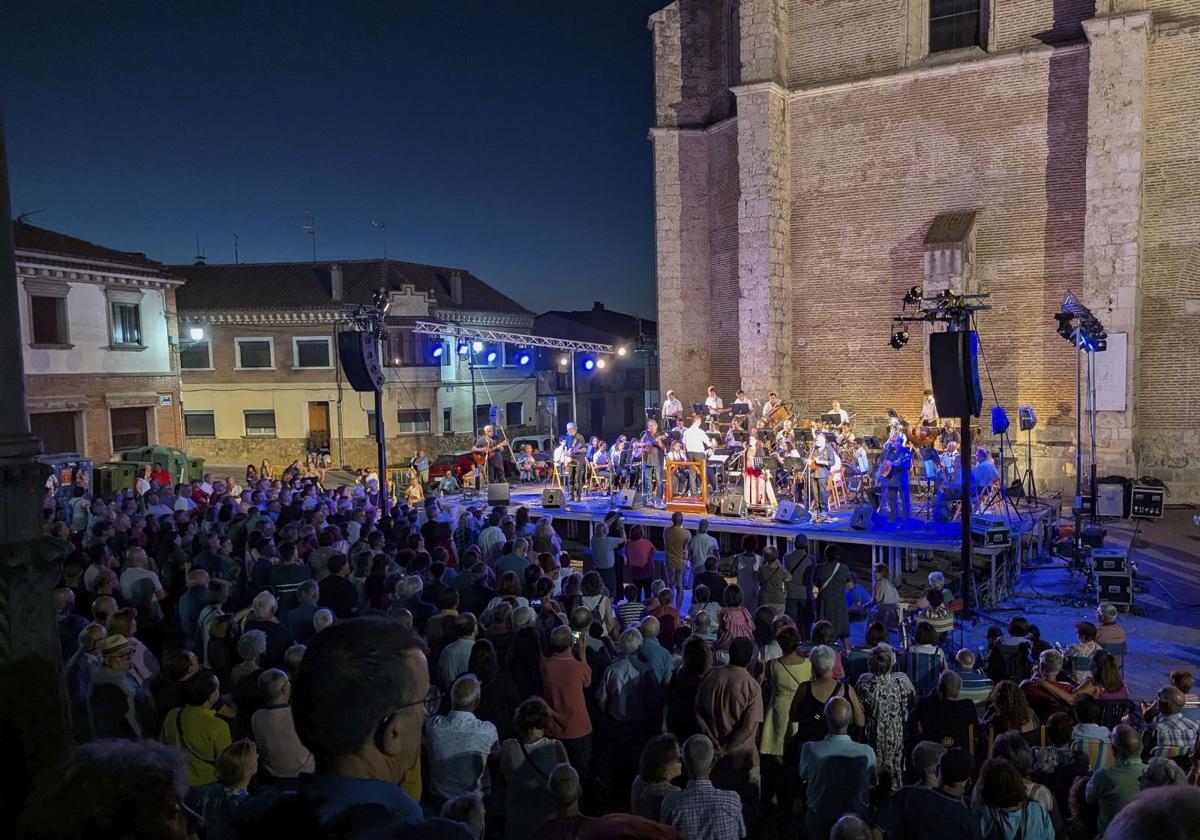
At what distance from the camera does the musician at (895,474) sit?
535 inches

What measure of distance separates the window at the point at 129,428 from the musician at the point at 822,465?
20726 mm

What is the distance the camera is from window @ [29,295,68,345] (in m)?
23.0

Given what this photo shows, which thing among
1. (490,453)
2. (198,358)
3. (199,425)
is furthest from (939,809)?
(198,358)

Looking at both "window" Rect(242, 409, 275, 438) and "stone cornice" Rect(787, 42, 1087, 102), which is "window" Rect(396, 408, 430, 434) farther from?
"stone cornice" Rect(787, 42, 1087, 102)

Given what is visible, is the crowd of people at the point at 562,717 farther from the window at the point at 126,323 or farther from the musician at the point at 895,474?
the window at the point at 126,323

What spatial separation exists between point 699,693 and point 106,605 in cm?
441

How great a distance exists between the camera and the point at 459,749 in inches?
179

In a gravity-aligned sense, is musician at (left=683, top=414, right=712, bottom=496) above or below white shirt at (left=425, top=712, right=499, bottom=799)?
above

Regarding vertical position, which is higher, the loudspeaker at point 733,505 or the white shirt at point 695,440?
the white shirt at point 695,440

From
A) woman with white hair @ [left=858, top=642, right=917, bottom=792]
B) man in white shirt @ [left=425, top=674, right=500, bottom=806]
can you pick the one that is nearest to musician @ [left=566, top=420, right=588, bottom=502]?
woman with white hair @ [left=858, top=642, right=917, bottom=792]

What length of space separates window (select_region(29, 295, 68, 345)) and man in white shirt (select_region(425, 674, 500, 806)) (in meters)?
23.8

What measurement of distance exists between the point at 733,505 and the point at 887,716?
946cm

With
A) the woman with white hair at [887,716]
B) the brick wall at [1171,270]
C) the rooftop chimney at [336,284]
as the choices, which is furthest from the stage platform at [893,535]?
the rooftop chimney at [336,284]

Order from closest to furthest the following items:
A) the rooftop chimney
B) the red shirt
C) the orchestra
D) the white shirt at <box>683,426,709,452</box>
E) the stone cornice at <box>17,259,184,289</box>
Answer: the red shirt
the orchestra
the white shirt at <box>683,426,709,452</box>
the stone cornice at <box>17,259,184,289</box>
the rooftop chimney
